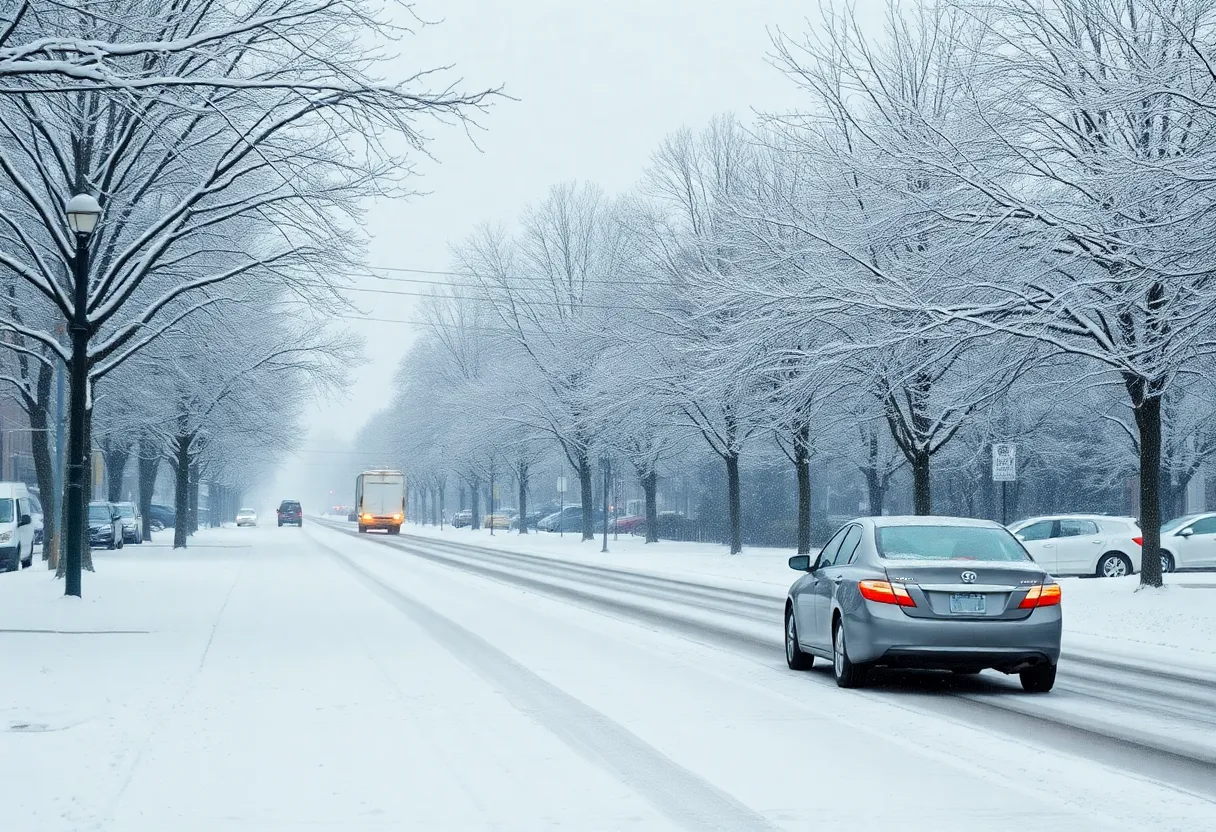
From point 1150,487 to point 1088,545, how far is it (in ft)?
30.3

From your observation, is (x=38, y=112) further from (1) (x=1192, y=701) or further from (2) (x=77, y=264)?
(1) (x=1192, y=701)

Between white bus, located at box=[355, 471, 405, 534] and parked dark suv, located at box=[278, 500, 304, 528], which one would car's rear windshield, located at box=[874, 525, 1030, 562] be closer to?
white bus, located at box=[355, 471, 405, 534]

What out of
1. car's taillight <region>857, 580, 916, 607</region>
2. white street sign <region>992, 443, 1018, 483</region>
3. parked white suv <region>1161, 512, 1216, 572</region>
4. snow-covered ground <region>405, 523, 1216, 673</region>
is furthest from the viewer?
parked white suv <region>1161, 512, 1216, 572</region>

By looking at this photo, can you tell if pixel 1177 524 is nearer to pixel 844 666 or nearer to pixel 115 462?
pixel 844 666

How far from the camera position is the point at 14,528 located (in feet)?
105

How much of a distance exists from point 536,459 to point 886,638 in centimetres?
5389

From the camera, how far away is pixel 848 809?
24.2ft

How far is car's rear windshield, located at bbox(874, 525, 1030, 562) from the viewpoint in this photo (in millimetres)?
12648

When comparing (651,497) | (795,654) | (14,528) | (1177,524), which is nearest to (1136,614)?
(795,654)

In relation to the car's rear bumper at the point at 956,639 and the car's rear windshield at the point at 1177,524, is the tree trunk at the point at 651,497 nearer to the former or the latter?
the car's rear windshield at the point at 1177,524

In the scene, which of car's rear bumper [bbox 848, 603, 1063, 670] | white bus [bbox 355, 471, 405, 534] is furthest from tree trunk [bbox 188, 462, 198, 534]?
car's rear bumper [bbox 848, 603, 1063, 670]

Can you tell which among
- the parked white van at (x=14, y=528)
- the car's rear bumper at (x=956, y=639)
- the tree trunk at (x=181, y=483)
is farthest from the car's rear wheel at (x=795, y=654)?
the tree trunk at (x=181, y=483)

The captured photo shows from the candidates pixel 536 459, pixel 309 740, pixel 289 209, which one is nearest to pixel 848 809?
pixel 309 740

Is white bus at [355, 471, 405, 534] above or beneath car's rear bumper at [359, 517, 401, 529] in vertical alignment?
above
